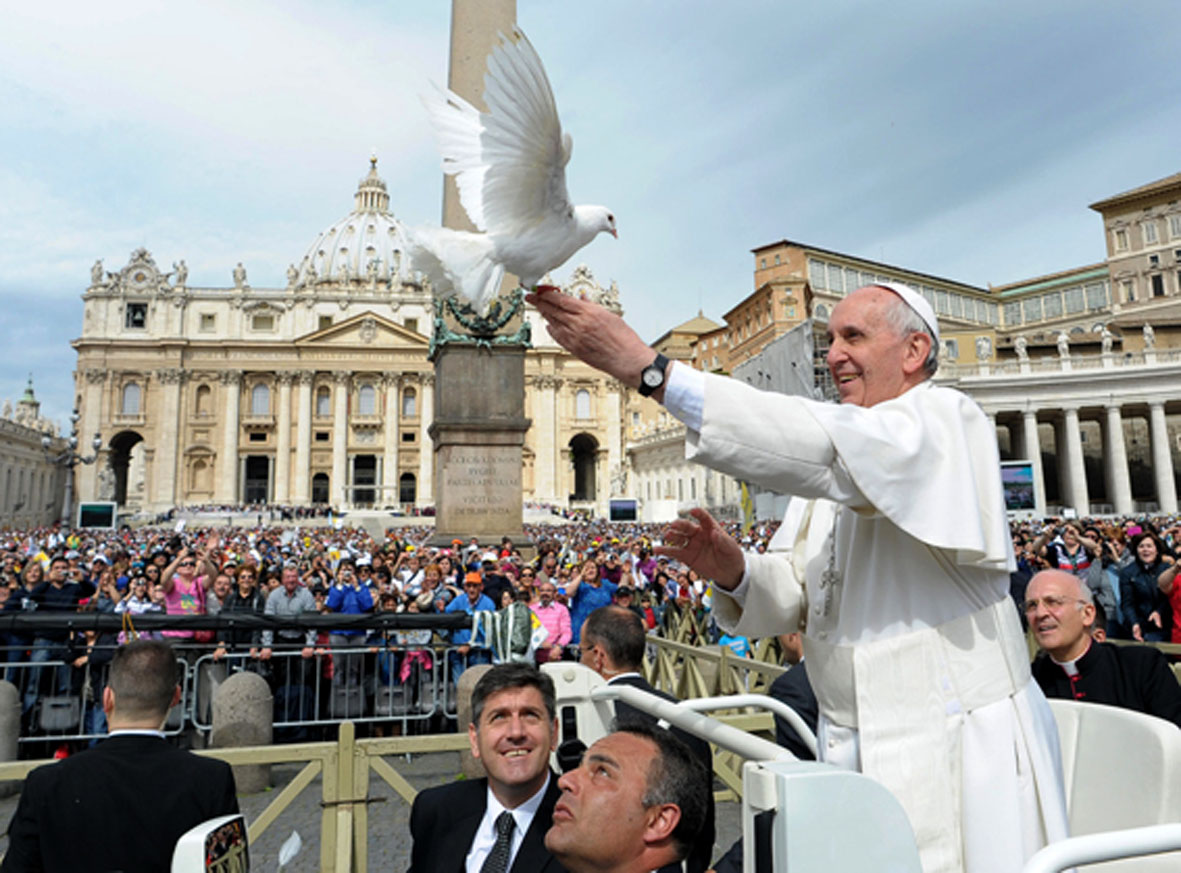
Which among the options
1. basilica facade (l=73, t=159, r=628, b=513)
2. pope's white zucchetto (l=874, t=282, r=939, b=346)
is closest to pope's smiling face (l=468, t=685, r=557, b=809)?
pope's white zucchetto (l=874, t=282, r=939, b=346)

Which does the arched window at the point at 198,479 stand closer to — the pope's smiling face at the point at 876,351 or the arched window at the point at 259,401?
the arched window at the point at 259,401

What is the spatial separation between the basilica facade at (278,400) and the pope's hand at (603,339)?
65289 mm

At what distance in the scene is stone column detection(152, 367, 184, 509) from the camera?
2643 inches

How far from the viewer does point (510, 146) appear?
7.02 feet

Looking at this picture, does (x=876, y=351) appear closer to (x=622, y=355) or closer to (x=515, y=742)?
(x=622, y=355)

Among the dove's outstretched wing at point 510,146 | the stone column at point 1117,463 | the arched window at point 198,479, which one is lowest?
the dove's outstretched wing at point 510,146

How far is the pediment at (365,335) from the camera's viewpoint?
236ft

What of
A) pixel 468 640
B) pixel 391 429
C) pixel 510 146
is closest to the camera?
pixel 510 146

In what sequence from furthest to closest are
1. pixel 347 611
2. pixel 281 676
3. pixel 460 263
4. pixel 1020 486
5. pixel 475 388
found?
1. pixel 1020 486
2. pixel 475 388
3. pixel 347 611
4. pixel 281 676
5. pixel 460 263

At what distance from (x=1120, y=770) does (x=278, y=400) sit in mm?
75642

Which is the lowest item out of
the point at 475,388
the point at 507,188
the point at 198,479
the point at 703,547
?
the point at 703,547

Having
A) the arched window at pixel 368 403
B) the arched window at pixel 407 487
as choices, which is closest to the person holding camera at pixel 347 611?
the arched window at pixel 407 487

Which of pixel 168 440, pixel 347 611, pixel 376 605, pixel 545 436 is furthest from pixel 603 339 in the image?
pixel 168 440

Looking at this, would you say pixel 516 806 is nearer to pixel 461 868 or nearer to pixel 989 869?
pixel 461 868
